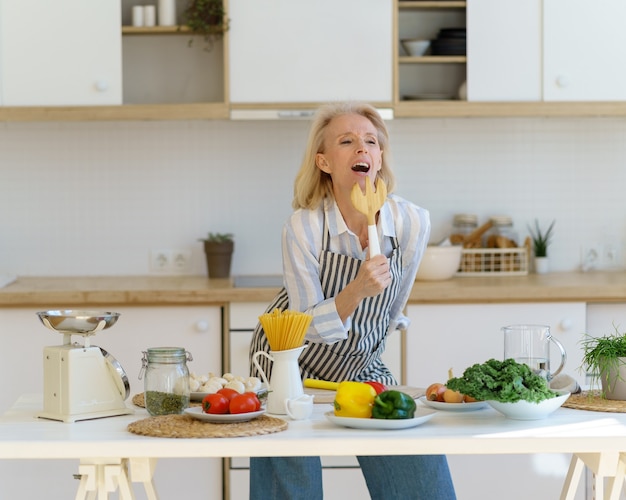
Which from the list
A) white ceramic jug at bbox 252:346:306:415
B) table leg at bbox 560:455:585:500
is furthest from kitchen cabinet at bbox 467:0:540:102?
white ceramic jug at bbox 252:346:306:415

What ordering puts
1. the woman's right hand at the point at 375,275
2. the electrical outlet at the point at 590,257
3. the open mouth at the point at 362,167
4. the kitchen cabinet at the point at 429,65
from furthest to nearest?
the electrical outlet at the point at 590,257, the kitchen cabinet at the point at 429,65, the open mouth at the point at 362,167, the woman's right hand at the point at 375,275

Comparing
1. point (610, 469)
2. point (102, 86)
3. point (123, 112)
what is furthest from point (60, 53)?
point (610, 469)

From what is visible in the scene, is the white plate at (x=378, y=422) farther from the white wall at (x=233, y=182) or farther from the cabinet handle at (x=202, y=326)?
the white wall at (x=233, y=182)

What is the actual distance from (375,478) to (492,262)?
1938 mm

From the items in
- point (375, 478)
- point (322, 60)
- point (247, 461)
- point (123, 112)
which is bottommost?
point (247, 461)

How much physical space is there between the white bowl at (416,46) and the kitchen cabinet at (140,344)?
1.35m

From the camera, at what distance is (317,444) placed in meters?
1.95

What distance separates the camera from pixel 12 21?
3.90 m

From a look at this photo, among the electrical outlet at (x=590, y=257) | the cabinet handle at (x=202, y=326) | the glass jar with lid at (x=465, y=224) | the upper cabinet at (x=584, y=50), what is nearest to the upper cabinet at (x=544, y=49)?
the upper cabinet at (x=584, y=50)

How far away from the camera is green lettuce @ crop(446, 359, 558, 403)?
2.06 metres

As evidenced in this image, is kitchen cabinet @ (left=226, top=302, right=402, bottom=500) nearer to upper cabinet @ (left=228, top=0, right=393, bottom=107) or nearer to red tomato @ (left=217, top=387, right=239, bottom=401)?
upper cabinet @ (left=228, top=0, right=393, bottom=107)

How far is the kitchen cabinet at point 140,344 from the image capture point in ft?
12.1

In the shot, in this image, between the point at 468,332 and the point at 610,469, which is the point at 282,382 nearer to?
the point at 610,469

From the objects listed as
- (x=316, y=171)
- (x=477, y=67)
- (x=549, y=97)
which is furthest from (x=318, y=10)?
(x=316, y=171)
